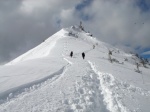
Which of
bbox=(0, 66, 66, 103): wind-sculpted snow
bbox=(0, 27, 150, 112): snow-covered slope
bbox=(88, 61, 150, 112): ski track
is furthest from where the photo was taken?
bbox=(88, 61, 150, 112): ski track

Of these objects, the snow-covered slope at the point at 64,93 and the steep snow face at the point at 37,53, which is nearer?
the snow-covered slope at the point at 64,93

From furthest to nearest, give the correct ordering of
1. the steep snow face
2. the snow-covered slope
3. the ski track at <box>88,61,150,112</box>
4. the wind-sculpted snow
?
the steep snow face → the ski track at <box>88,61,150,112</box> → the wind-sculpted snow → the snow-covered slope

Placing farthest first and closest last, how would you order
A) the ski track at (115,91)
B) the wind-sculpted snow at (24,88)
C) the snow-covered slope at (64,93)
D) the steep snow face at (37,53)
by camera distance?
the steep snow face at (37,53) → the ski track at (115,91) → the wind-sculpted snow at (24,88) → the snow-covered slope at (64,93)

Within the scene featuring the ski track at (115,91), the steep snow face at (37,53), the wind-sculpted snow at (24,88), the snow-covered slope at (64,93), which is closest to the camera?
the snow-covered slope at (64,93)

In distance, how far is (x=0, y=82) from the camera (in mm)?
18172

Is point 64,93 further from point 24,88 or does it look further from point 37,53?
point 37,53

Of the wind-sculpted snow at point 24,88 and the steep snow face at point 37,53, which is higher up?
the steep snow face at point 37,53

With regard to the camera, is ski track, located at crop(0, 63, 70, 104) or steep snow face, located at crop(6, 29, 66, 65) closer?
ski track, located at crop(0, 63, 70, 104)

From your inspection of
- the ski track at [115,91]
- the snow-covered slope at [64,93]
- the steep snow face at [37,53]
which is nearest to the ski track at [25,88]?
the snow-covered slope at [64,93]

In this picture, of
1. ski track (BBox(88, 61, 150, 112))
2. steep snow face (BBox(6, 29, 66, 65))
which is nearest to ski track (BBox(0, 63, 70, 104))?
ski track (BBox(88, 61, 150, 112))

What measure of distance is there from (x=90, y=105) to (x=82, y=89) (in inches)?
139

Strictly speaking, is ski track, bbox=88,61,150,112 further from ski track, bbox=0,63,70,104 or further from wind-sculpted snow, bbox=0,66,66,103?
wind-sculpted snow, bbox=0,66,66,103

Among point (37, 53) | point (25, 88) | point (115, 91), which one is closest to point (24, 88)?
point (25, 88)

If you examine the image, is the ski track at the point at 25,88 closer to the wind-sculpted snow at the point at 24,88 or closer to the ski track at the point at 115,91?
the wind-sculpted snow at the point at 24,88
